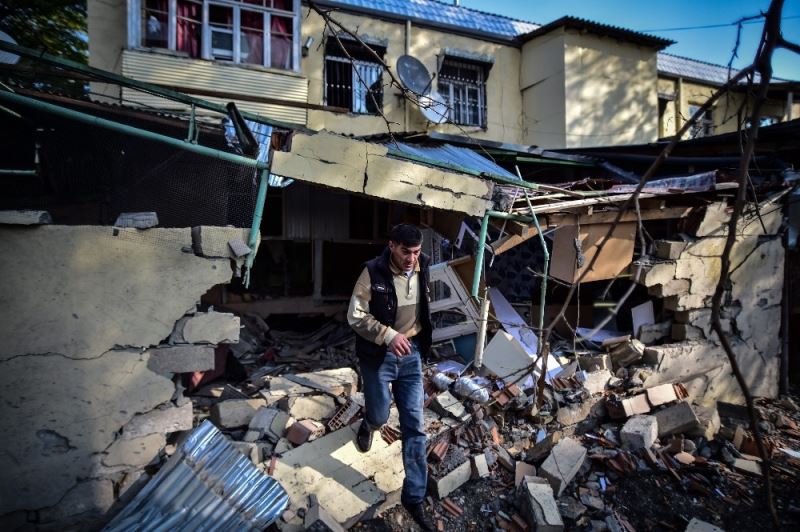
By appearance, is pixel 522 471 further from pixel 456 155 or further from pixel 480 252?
pixel 456 155

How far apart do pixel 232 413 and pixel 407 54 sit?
952 centimetres

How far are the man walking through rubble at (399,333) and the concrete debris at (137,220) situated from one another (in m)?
1.64

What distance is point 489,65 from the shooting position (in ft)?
39.1

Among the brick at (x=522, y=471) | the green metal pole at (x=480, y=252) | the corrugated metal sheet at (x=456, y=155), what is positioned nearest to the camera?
the brick at (x=522, y=471)

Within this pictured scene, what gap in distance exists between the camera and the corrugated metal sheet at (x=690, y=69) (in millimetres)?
14166

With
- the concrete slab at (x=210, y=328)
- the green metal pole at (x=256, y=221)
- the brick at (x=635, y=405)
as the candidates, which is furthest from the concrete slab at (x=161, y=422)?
the brick at (x=635, y=405)

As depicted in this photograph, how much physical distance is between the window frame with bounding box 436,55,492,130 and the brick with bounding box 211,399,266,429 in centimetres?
938

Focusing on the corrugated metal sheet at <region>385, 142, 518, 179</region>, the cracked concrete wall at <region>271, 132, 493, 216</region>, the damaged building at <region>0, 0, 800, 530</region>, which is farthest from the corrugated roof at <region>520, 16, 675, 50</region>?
the cracked concrete wall at <region>271, 132, 493, 216</region>

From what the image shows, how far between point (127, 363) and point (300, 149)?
220cm

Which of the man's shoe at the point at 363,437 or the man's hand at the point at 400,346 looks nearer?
A: the man's hand at the point at 400,346

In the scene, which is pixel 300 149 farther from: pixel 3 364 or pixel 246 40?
pixel 246 40

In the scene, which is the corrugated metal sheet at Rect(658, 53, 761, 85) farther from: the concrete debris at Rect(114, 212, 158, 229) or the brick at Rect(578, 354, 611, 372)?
the concrete debris at Rect(114, 212, 158, 229)

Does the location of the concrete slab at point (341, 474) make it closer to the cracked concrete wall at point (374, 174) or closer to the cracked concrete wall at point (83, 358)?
the cracked concrete wall at point (83, 358)

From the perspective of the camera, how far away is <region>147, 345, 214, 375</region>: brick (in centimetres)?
341
